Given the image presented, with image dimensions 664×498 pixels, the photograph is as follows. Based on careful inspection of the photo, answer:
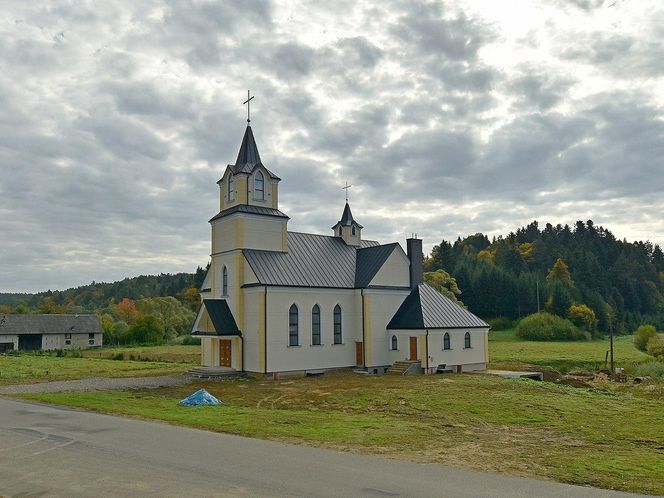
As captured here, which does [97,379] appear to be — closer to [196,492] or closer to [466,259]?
[196,492]

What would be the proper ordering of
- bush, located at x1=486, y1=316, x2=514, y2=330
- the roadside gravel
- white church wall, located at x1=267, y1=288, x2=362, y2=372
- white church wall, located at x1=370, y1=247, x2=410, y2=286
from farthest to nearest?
1. bush, located at x1=486, y1=316, x2=514, y2=330
2. white church wall, located at x1=370, y1=247, x2=410, y2=286
3. white church wall, located at x1=267, y1=288, x2=362, y2=372
4. the roadside gravel

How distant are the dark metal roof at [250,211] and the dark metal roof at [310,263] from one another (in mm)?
2273

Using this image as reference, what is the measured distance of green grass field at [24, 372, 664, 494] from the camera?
1338 centimetres

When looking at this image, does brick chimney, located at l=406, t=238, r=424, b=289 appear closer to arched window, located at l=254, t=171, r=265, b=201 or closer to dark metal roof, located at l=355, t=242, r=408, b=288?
dark metal roof, located at l=355, t=242, r=408, b=288

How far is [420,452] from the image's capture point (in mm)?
14211

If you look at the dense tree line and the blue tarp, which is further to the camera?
the dense tree line

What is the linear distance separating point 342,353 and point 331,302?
328 cm

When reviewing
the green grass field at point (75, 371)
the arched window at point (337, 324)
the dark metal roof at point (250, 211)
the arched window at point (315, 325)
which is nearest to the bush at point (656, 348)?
the arched window at point (337, 324)

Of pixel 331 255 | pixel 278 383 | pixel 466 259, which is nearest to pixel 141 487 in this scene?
pixel 278 383

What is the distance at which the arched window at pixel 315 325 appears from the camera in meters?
36.8

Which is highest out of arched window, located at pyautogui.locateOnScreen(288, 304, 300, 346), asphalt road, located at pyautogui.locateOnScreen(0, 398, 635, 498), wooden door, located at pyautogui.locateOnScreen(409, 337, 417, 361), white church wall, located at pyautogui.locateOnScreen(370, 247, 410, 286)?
white church wall, located at pyautogui.locateOnScreen(370, 247, 410, 286)

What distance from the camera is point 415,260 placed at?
137 feet

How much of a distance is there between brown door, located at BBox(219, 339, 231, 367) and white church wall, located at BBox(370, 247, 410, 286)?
9838mm

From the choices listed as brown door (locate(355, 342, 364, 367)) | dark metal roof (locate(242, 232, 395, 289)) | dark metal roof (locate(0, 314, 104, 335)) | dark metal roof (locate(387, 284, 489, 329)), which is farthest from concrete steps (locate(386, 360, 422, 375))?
dark metal roof (locate(0, 314, 104, 335))
